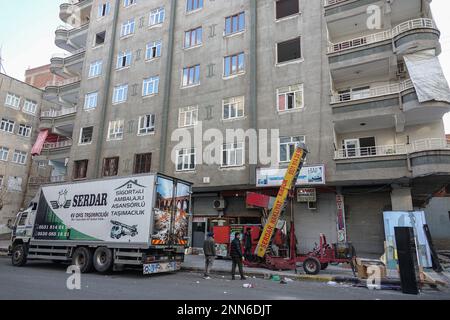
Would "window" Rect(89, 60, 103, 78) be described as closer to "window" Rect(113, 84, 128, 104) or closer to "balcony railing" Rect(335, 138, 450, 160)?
"window" Rect(113, 84, 128, 104)

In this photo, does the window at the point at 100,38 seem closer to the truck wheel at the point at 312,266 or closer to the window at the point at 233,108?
the window at the point at 233,108

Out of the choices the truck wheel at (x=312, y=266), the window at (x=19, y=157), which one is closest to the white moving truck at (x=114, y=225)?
the truck wheel at (x=312, y=266)

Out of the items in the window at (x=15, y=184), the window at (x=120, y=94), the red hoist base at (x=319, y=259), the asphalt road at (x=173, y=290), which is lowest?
the asphalt road at (x=173, y=290)

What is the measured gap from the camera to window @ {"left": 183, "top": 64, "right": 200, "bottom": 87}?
23841 mm

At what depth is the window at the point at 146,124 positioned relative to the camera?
2455 centimetres

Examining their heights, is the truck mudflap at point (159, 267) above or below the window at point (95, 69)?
below

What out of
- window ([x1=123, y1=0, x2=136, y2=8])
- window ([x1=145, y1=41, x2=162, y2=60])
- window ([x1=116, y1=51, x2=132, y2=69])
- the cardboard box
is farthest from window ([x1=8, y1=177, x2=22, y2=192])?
the cardboard box

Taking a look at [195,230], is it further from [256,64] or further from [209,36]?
[209,36]

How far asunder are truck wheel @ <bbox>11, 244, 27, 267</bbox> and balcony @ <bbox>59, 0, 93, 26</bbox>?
1080 inches

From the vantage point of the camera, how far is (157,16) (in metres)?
27.4

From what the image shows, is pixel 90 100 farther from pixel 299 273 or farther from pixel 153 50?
pixel 299 273

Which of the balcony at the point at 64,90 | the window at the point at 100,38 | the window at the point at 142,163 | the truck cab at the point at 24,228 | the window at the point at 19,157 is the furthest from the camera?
the window at the point at 19,157

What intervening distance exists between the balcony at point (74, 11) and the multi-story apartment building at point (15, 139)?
942cm
